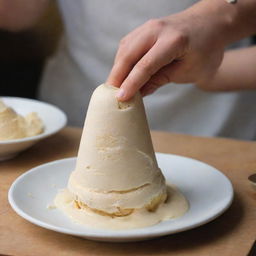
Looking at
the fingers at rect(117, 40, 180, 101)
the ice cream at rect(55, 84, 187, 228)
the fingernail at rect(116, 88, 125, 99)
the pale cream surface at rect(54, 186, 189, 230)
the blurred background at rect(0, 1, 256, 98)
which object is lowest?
the blurred background at rect(0, 1, 256, 98)

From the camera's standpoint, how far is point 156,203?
949 mm

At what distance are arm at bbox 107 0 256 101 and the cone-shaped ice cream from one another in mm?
32

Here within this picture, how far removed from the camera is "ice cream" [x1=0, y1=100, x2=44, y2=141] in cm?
124

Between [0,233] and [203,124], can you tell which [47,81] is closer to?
[203,124]

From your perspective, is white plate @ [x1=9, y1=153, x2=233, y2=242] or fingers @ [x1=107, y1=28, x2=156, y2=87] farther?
fingers @ [x1=107, y1=28, x2=156, y2=87]

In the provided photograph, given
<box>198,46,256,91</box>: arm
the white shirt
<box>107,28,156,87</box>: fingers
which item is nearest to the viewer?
<box>107,28,156,87</box>: fingers

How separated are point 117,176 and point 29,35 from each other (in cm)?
151

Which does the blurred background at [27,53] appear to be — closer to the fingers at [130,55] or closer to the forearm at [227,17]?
the forearm at [227,17]

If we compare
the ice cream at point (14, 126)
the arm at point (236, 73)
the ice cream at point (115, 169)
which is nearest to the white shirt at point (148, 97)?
the arm at point (236, 73)

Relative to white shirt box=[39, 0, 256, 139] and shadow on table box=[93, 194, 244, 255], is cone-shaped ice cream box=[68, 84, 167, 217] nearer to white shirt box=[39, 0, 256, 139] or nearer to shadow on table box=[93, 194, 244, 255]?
shadow on table box=[93, 194, 244, 255]

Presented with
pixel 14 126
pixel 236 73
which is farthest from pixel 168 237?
pixel 236 73

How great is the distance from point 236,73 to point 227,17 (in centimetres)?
43

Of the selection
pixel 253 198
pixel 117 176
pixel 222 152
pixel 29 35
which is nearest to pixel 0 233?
pixel 117 176

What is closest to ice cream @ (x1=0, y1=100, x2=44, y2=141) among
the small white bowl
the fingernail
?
the small white bowl
